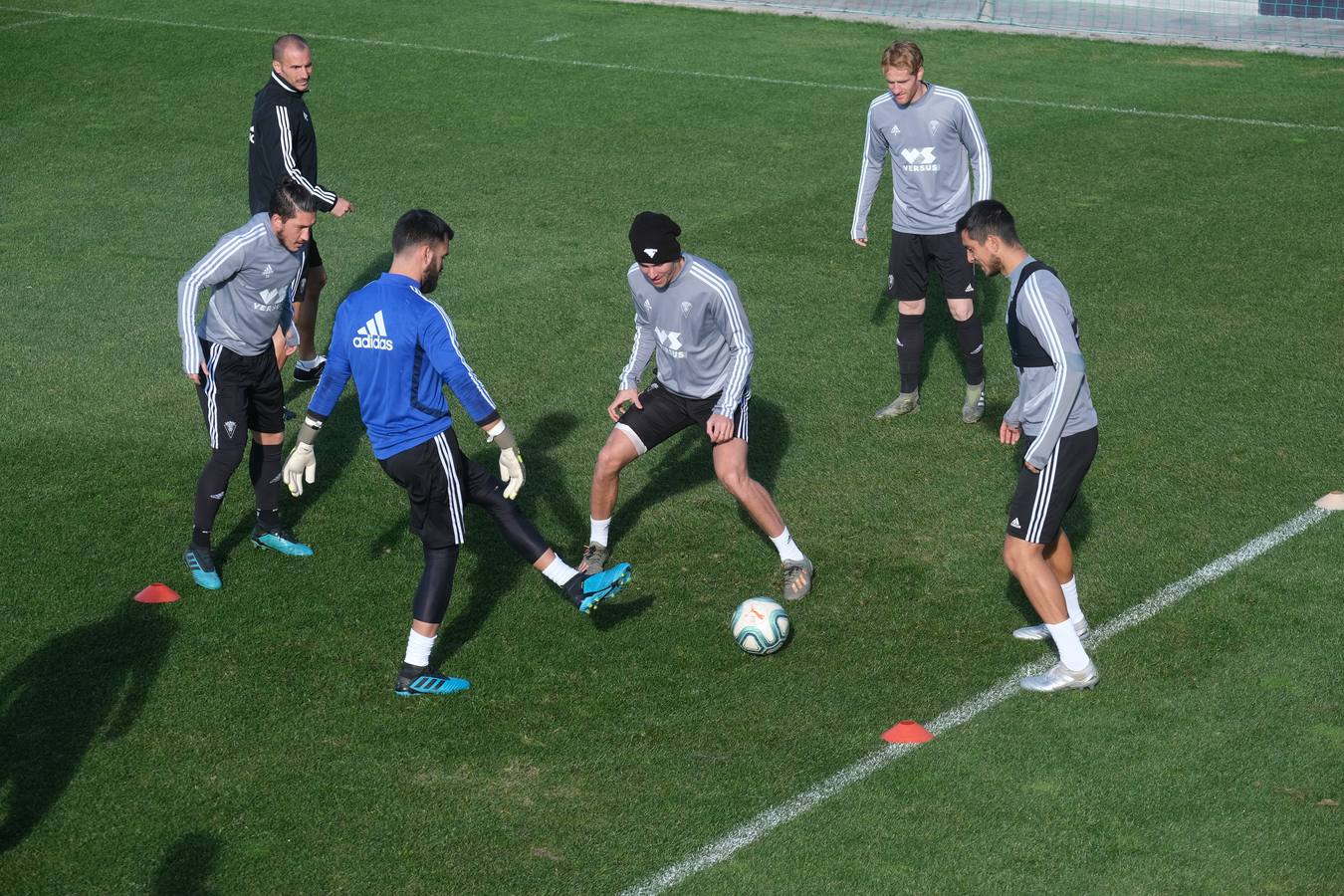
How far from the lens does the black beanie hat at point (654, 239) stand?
7.62 m

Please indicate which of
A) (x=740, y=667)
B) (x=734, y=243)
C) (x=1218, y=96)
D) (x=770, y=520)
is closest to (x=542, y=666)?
(x=740, y=667)

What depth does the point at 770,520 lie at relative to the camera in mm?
8258

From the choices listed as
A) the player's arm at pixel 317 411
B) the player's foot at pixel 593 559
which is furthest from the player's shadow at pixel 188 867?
the player's foot at pixel 593 559

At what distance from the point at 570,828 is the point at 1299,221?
11016 millimetres

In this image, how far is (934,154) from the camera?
406 inches

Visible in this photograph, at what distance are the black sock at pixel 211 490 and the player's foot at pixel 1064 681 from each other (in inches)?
181

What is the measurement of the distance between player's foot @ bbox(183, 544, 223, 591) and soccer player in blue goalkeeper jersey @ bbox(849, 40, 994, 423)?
478 cm

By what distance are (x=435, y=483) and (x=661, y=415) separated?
1.62 m

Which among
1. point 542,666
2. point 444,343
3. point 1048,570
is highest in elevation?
point 444,343

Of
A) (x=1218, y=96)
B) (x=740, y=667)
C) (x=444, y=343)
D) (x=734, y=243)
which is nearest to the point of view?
(x=444, y=343)

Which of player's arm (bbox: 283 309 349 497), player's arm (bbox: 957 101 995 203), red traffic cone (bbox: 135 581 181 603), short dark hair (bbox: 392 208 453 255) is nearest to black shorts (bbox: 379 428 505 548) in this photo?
player's arm (bbox: 283 309 349 497)

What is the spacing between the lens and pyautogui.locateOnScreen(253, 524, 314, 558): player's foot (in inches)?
348

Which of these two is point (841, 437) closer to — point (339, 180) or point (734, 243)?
point (734, 243)

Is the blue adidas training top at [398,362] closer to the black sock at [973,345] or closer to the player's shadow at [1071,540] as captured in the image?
the player's shadow at [1071,540]
